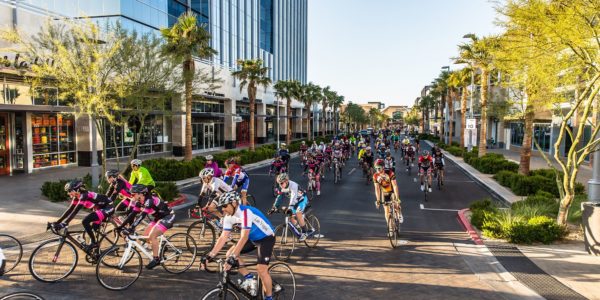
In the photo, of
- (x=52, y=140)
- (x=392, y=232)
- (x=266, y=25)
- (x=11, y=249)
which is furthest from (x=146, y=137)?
(x=266, y=25)

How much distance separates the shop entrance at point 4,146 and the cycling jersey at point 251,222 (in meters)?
22.0

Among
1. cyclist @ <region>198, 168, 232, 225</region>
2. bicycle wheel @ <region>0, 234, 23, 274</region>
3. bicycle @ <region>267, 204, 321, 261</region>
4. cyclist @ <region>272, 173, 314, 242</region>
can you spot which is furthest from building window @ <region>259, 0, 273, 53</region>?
bicycle wheel @ <region>0, 234, 23, 274</region>

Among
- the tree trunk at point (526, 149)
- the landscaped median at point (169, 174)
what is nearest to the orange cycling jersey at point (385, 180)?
the landscaped median at point (169, 174)

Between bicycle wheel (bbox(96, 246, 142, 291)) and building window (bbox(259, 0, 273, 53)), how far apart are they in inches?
2373

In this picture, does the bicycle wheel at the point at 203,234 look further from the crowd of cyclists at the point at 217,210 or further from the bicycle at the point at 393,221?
the bicycle at the point at 393,221

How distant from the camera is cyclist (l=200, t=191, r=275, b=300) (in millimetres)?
5848

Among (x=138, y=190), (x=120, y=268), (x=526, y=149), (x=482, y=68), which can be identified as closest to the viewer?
(x=120, y=268)

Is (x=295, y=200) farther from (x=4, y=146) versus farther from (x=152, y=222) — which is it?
(x=4, y=146)

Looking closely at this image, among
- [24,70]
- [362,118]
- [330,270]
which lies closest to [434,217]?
[330,270]

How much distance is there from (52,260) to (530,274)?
910 cm

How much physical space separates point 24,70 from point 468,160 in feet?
92.4

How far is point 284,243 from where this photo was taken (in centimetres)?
969

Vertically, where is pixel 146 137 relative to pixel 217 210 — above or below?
above

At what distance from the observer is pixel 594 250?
9328mm
